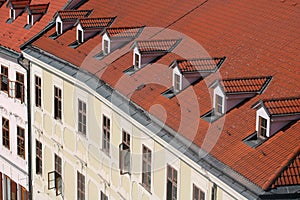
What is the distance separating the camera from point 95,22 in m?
28.0

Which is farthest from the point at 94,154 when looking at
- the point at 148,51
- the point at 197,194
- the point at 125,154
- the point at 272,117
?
the point at 272,117

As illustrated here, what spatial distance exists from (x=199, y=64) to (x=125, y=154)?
4.01 meters

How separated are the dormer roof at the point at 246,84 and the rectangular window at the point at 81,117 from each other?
8.43 meters

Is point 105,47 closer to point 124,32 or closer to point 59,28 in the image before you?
point 124,32

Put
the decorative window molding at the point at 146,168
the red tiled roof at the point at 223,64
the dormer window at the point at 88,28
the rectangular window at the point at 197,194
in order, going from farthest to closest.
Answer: the dormer window at the point at 88,28 < the decorative window molding at the point at 146,168 < the rectangular window at the point at 197,194 < the red tiled roof at the point at 223,64

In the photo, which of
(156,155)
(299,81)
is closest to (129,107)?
(156,155)

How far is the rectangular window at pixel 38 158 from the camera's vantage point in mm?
31250

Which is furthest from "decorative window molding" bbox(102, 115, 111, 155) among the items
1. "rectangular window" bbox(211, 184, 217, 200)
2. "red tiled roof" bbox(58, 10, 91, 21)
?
"rectangular window" bbox(211, 184, 217, 200)

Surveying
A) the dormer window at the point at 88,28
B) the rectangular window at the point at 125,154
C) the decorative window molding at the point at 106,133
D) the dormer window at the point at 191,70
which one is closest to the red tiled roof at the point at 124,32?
the dormer window at the point at 88,28

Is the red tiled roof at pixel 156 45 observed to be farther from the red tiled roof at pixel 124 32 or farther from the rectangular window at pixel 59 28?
the rectangular window at pixel 59 28

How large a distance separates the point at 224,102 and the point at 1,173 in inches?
785

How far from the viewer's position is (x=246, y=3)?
2378 centimetres

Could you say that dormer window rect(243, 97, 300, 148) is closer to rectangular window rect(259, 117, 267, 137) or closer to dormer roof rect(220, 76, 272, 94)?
rectangular window rect(259, 117, 267, 137)

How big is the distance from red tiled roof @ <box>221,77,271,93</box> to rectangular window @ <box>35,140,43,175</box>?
13.8 metres
